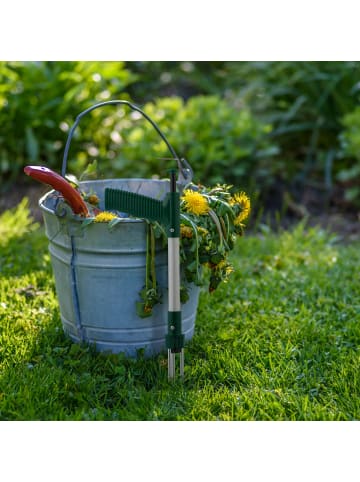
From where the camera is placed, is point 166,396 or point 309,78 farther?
point 309,78

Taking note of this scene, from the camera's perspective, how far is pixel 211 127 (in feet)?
13.0

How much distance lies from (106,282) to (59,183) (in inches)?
15.2

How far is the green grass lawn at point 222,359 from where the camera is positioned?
6.09ft

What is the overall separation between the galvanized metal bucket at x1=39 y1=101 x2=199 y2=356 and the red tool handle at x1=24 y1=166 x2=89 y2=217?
5cm

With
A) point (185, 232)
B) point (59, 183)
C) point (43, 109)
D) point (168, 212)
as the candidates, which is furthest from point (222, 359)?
point (43, 109)

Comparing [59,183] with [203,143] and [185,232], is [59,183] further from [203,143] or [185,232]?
[203,143]

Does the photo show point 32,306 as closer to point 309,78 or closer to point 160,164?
point 160,164

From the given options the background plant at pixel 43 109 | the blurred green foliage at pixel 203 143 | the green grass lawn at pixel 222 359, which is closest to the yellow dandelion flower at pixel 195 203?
the green grass lawn at pixel 222 359

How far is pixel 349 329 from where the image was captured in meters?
2.40

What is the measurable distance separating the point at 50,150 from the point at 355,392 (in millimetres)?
3017

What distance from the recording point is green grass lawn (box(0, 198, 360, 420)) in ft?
6.09

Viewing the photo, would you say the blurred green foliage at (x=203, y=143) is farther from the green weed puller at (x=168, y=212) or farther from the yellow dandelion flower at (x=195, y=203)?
the green weed puller at (x=168, y=212)

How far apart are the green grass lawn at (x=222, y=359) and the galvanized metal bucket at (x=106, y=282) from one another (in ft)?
0.25

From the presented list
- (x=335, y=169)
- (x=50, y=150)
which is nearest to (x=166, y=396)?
(x=50, y=150)
